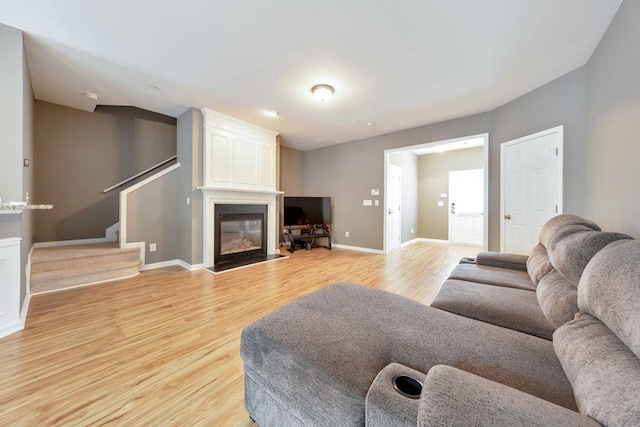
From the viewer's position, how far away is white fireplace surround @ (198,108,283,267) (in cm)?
379

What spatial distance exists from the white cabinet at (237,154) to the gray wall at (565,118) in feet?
13.0

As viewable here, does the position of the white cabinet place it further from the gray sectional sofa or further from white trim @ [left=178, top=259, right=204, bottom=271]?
the gray sectional sofa

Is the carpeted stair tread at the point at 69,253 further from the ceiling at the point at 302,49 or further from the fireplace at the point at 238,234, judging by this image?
the ceiling at the point at 302,49

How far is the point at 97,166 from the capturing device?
162 inches

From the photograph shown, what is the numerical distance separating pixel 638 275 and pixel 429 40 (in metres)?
2.35

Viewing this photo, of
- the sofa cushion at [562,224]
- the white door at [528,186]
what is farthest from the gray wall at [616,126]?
the white door at [528,186]

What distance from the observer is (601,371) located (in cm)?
61

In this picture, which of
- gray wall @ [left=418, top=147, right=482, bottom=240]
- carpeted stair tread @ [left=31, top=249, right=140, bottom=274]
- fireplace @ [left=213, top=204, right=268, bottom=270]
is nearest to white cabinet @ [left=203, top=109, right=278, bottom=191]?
fireplace @ [left=213, top=204, right=268, bottom=270]

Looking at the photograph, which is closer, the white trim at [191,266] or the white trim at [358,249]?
the white trim at [191,266]

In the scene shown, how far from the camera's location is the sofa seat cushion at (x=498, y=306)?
1235mm

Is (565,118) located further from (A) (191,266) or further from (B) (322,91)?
(A) (191,266)

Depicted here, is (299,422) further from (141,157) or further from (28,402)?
(141,157)

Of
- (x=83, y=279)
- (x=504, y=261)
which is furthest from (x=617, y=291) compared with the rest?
(x=83, y=279)

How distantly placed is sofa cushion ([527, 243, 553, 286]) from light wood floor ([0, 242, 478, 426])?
1112 mm
